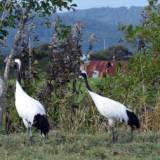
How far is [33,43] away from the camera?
49.5 feet

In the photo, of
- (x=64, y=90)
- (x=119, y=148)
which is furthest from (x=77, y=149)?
(x=64, y=90)

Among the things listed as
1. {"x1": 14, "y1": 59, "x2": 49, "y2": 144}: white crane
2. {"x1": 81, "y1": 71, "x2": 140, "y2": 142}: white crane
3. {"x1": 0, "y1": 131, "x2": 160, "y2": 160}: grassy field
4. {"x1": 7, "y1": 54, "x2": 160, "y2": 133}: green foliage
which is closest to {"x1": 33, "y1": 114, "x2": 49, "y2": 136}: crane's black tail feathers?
{"x1": 14, "y1": 59, "x2": 49, "y2": 144}: white crane

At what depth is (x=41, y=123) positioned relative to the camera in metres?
10.3

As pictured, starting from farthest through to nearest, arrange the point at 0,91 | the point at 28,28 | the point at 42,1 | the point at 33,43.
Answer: the point at 33,43 → the point at 28,28 → the point at 0,91 → the point at 42,1

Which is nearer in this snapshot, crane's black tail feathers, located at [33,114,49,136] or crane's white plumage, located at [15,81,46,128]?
crane's black tail feathers, located at [33,114,49,136]

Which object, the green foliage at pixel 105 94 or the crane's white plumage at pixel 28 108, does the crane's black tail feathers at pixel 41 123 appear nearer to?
the crane's white plumage at pixel 28 108

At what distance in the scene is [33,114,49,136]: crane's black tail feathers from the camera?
10227 mm

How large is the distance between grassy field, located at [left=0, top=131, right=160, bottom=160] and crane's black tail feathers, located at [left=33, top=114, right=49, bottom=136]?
188 millimetres

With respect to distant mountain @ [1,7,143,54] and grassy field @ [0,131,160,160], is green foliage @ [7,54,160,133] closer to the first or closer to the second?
distant mountain @ [1,7,143,54]

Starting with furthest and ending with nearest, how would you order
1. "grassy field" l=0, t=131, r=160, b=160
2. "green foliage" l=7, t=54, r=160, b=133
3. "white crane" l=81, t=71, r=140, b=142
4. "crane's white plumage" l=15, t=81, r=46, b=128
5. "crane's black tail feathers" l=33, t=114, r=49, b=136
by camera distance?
1. "green foliage" l=7, t=54, r=160, b=133
2. "white crane" l=81, t=71, r=140, b=142
3. "crane's white plumage" l=15, t=81, r=46, b=128
4. "crane's black tail feathers" l=33, t=114, r=49, b=136
5. "grassy field" l=0, t=131, r=160, b=160

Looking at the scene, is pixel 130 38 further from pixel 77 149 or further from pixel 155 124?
pixel 77 149

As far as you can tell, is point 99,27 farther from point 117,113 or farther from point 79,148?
point 79,148

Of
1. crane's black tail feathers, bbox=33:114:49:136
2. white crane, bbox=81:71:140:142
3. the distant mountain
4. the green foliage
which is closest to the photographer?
crane's black tail feathers, bbox=33:114:49:136

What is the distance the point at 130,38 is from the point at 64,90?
1795mm
